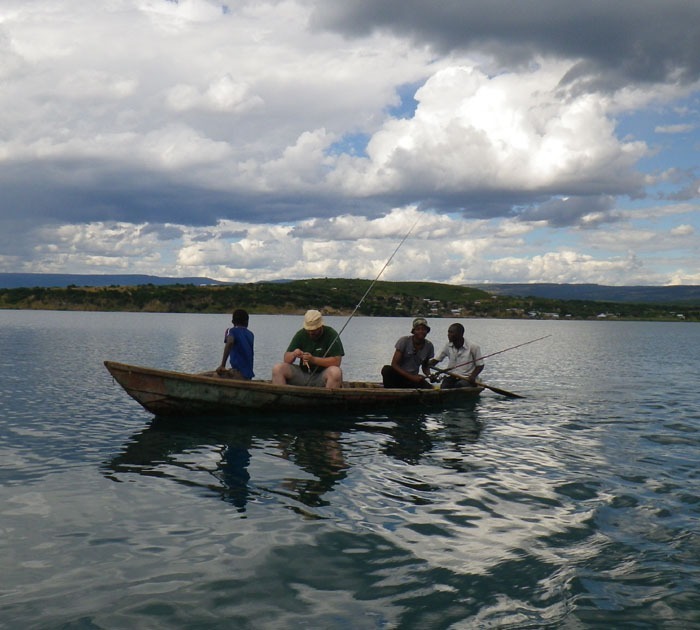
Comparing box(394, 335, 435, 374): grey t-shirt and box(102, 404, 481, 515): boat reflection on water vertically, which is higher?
box(394, 335, 435, 374): grey t-shirt

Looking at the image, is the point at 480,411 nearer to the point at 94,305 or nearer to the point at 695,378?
the point at 695,378

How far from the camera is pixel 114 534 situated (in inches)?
295

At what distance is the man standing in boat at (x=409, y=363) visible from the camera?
18.6 metres

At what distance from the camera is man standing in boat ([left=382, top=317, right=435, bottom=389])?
61.1 ft

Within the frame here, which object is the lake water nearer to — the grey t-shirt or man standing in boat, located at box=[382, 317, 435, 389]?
man standing in boat, located at box=[382, 317, 435, 389]

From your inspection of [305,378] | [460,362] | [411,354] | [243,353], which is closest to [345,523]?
[305,378]

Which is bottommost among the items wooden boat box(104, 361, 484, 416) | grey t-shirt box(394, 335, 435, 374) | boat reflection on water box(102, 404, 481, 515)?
boat reflection on water box(102, 404, 481, 515)

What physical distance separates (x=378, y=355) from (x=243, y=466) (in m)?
37.0

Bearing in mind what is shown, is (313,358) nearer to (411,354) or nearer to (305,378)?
(305,378)

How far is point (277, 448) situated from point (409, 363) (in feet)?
23.4

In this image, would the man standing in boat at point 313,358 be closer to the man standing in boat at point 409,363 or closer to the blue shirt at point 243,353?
the blue shirt at point 243,353

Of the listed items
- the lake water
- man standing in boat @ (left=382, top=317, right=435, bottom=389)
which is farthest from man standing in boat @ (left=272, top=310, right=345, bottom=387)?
man standing in boat @ (left=382, top=317, right=435, bottom=389)

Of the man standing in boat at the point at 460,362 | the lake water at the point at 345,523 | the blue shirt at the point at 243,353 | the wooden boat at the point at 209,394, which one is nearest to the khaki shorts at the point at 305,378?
the wooden boat at the point at 209,394

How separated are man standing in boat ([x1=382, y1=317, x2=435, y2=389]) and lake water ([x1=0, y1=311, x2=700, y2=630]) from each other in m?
2.28
